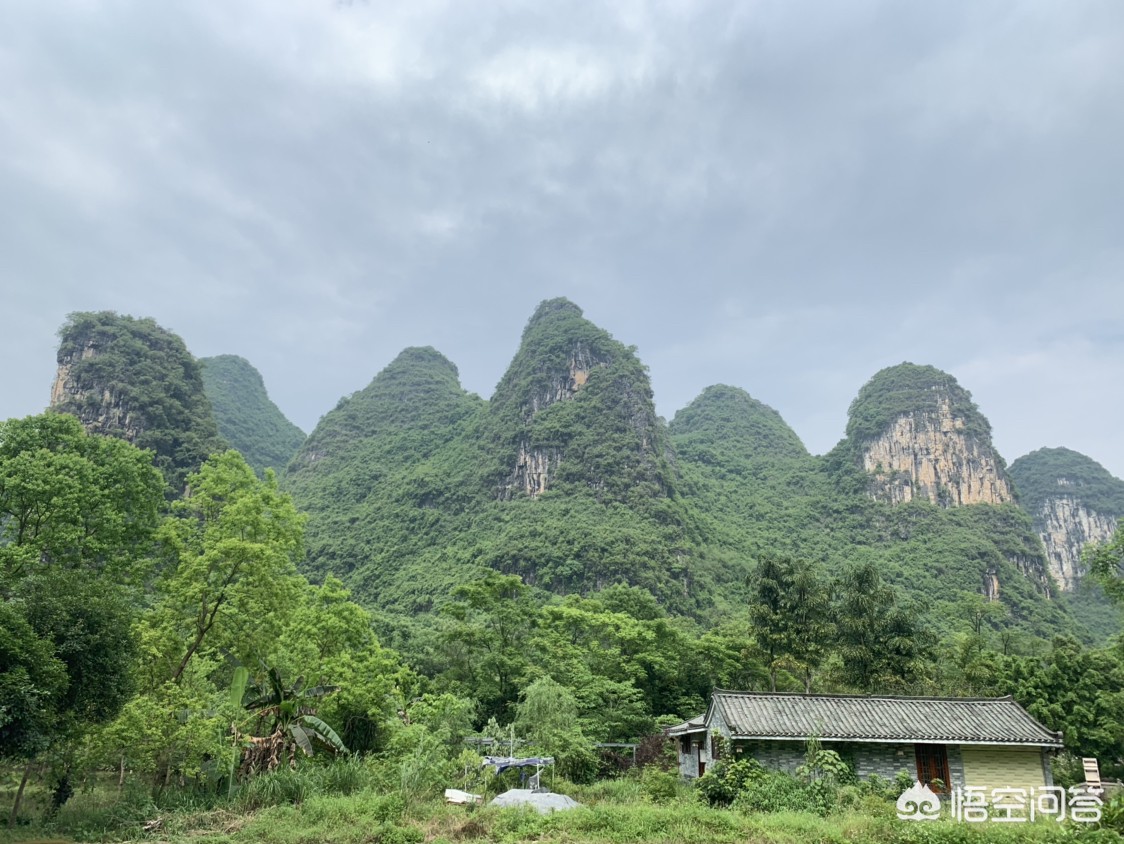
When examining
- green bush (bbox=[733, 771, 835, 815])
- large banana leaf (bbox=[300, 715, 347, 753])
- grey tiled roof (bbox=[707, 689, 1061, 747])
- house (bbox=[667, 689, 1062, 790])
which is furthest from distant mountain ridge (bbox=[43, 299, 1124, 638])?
green bush (bbox=[733, 771, 835, 815])

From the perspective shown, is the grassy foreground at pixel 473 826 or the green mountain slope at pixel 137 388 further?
the green mountain slope at pixel 137 388

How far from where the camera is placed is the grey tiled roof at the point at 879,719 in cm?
1535

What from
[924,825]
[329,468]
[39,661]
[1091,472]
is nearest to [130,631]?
[39,661]

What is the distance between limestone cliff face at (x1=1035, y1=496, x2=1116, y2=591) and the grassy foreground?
11285 centimetres

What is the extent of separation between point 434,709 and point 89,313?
63419 millimetres

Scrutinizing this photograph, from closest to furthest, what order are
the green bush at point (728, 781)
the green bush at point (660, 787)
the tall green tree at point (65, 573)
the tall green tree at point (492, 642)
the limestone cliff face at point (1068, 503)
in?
the tall green tree at point (65, 573) → the green bush at point (728, 781) → the green bush at point (660, 787) → the tall green tree at point (492, 642) → the limestone cliff face at point (1068, 503)

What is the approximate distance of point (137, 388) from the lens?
190 feet

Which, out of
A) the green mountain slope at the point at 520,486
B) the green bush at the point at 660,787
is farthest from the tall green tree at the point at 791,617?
the green mountain slope at the point at 520,486

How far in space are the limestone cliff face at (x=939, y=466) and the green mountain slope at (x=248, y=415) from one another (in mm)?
84586

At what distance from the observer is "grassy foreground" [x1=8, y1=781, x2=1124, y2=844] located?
1025 centimetres

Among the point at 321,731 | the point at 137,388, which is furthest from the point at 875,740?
the point at 137,388

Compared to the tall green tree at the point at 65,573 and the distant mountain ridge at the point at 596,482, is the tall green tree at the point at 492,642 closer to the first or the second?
the tall green tree at the point at 65,573

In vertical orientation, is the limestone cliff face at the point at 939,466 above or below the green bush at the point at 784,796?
above

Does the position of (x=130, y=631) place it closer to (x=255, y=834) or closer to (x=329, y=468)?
(x=255, y=834)
